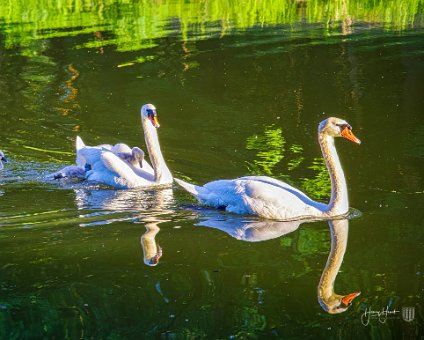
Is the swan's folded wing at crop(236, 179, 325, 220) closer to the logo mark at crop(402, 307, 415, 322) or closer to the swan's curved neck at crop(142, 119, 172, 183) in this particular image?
the swan's curved neck at crop(142, 119, 172, 183)

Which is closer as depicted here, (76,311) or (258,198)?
(76,311)

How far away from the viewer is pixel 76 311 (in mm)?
6836

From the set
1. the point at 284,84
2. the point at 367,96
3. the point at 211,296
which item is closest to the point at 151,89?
the point at 284,84

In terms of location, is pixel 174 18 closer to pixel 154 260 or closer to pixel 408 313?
pixel 154 260

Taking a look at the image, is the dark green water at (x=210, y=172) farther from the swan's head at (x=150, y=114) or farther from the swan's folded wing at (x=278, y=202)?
the swan's head at (x=150, y=114)

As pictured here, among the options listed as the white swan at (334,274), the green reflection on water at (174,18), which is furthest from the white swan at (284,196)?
the green reflection on water at (174,18)

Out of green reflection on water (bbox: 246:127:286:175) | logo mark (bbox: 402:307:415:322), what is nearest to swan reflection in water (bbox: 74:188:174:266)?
green reflection on water (bbox: 246:127:286:175)

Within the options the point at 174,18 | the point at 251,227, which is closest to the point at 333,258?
the point at 251,227

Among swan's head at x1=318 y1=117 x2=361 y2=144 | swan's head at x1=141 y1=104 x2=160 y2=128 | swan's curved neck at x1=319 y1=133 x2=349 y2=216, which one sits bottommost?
swan's curved neck at x1=319 y1=133 x2=349 y2=216

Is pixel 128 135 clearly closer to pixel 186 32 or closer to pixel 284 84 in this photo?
pixel 284 84

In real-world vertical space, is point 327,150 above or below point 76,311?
above

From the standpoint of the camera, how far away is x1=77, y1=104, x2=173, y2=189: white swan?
11.2 m

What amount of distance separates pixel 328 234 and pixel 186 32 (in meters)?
14.7

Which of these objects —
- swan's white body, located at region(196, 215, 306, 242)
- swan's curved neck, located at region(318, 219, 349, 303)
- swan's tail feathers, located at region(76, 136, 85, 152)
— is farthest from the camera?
swan's tail feathers, located at region(76, 136, 85, 152)
